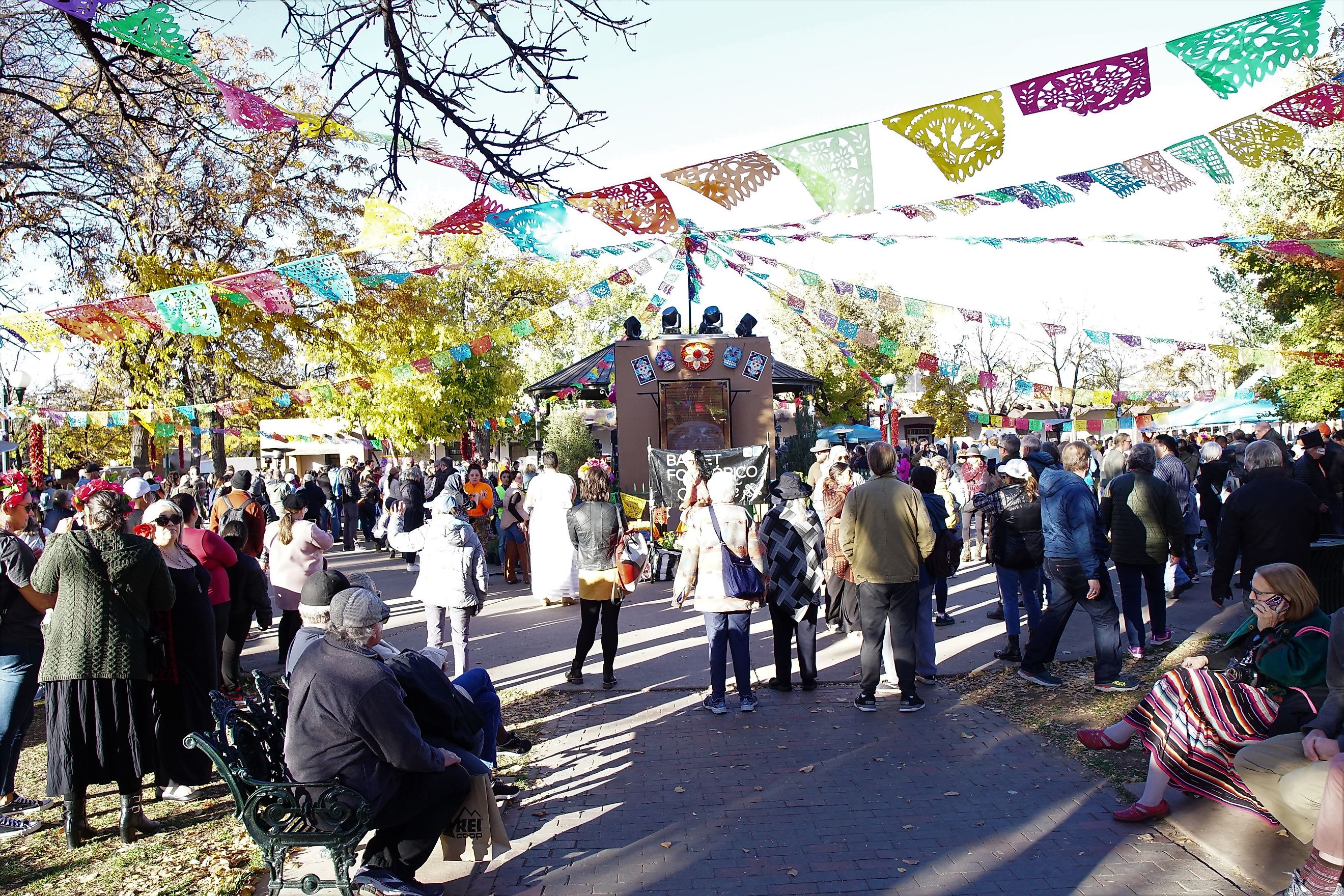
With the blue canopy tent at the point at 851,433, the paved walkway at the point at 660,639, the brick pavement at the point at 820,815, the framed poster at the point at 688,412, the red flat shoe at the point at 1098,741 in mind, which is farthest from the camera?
the blue canopy tent at the point at 851,433

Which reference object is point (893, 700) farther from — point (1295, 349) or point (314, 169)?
point (1295, 349)

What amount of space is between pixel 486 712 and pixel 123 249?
483 inches

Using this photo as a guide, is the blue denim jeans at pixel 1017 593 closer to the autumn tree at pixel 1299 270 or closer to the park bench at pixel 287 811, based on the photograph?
the park bench at pixel 287 811

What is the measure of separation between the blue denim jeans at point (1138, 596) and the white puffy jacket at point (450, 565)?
17.2 ft

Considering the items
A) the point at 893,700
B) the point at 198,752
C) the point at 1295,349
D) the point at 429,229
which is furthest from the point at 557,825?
the point at 1295,349

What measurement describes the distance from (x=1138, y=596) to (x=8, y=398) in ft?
67.8

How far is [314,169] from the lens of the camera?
14898 mm

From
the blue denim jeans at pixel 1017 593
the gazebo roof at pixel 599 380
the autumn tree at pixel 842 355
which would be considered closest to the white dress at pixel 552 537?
the blue denim jeans at pixel 1017 593

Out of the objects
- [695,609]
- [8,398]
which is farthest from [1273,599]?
[8,398]

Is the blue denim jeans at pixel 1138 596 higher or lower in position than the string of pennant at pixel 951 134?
lower

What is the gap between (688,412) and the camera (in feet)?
54.3

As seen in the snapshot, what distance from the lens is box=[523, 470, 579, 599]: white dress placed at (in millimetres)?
9758

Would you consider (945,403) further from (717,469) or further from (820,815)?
(820,815)

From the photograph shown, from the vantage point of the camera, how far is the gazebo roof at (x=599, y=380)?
18.5 metres
